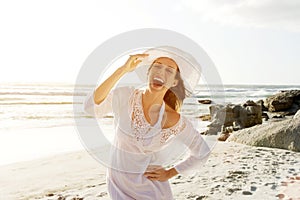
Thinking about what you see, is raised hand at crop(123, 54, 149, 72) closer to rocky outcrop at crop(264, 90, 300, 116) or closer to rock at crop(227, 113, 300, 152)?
rock at crop(227, 113, 300, 152)

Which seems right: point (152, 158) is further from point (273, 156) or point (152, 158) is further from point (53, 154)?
point (53, 154)

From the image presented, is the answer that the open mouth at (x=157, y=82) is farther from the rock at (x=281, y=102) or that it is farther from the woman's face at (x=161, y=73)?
the rock at (x=281, y=102)

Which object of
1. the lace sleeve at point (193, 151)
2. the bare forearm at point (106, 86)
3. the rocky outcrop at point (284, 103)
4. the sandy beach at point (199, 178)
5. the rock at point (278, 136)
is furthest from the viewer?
the rocky outcrop at point (284, 103)

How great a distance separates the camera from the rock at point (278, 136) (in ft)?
25.7

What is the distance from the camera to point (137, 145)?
2.41m

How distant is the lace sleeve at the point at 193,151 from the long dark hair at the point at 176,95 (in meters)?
0.19

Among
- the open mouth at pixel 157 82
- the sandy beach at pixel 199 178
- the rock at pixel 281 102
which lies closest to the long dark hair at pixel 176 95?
the open mouth at pixel 157 82

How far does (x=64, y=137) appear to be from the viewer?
1044 centimetres

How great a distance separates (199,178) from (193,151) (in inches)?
130

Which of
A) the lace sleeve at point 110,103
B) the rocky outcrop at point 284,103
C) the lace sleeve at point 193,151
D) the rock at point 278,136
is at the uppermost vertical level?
the lace sleeve at point 110,103

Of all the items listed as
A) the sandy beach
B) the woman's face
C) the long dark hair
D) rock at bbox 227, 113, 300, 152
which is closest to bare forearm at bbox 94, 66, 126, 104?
the woman's face

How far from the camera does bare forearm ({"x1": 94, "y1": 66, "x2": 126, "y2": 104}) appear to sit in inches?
93.6

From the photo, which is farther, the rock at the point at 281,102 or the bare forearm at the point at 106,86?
the rock at the point at 281,102

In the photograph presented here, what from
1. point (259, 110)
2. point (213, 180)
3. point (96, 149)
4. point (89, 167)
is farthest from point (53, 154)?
point (259, 110)
